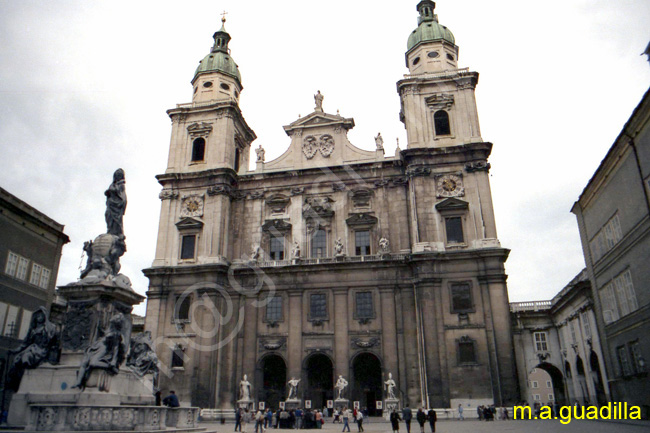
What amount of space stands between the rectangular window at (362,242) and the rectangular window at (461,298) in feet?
22.6

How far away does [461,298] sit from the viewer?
3350 cm

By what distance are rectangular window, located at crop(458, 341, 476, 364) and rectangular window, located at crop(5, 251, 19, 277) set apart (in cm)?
2781

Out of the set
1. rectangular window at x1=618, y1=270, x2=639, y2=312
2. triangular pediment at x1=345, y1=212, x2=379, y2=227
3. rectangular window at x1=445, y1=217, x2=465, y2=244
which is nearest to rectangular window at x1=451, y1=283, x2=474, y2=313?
rectangular window at x1=445, y1=217, x2=465, y2=244

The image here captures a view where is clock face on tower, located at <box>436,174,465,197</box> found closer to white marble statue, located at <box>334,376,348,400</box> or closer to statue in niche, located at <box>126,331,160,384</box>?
white marble statue, located at <box>334,376,348,400</box>

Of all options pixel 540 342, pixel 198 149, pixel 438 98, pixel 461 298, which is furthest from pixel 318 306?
pixel 540 342

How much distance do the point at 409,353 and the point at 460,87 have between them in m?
20.3

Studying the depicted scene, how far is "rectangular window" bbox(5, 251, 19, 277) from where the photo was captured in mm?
30766

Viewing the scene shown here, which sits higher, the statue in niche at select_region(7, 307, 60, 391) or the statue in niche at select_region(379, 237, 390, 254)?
the statue in niche at select_region(379, 237, 390, 254)

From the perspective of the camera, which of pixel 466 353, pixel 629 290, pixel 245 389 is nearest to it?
pixel 629 290

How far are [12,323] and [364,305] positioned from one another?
72.0 feet

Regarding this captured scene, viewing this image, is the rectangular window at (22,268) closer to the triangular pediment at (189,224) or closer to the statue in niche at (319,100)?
the triangular pediment at (189,224)

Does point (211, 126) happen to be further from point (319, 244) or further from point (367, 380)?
point (367, 380)

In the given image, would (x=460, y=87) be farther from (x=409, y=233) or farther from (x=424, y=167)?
(x=409, y=233)

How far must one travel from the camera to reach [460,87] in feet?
130
